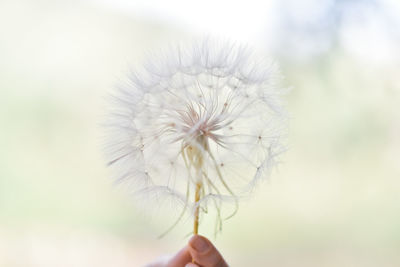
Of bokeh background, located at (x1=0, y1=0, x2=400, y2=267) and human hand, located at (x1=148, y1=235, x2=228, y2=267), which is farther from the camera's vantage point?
bokeh background, located at (x1=0, y1=0, x2=400, y2=267)

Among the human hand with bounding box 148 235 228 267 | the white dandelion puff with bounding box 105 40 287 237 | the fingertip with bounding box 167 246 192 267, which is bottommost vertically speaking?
the fingertip with bounding box 167 246 192 267

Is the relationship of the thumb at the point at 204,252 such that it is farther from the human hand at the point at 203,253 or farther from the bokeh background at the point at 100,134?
the bokeh background at the point at 100,134

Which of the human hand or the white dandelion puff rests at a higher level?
the white dandelion puff

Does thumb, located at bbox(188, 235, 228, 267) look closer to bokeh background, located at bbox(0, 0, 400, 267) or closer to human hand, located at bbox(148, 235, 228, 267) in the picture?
human hand, located at bbox(148, 235, 228, 267)

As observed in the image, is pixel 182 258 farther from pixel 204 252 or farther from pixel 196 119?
pixel 196 119

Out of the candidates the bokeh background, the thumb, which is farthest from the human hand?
the bokeh background

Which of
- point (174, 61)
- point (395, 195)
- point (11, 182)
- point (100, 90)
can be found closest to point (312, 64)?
point (395, 195)

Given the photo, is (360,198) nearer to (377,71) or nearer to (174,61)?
(377,71)
